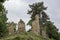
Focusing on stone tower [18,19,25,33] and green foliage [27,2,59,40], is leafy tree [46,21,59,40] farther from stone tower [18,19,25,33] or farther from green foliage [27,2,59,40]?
stone tower [18,19,25,33]

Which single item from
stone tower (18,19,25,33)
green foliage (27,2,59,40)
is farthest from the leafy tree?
stone tower (18,19,25,33)

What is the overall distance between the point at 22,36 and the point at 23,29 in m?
4.05

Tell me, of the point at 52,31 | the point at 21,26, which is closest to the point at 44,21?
the point at 52,31

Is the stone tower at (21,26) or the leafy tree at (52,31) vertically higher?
the stone tower at (21,26)

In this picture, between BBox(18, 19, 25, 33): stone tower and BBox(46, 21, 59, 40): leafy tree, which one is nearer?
BBox(18, 19, 25, 33): stone tower

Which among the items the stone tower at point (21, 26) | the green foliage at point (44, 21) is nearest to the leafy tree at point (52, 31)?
the green foliage at point (44, 21)

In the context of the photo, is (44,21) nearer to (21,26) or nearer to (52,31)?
(52,31)

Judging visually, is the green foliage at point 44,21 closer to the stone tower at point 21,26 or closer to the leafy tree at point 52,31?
the leafy tree at point 52,31

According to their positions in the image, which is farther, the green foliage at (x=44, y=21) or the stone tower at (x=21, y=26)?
the green foliage at (x=44, y=21)

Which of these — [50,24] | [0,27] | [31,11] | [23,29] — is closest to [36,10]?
[31,11]

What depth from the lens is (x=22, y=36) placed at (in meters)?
28.2

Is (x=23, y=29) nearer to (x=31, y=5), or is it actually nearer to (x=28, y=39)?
(x=28, y=39)

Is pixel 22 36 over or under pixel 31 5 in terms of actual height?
under

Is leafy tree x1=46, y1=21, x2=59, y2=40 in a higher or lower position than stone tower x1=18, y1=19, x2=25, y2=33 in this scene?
lower
